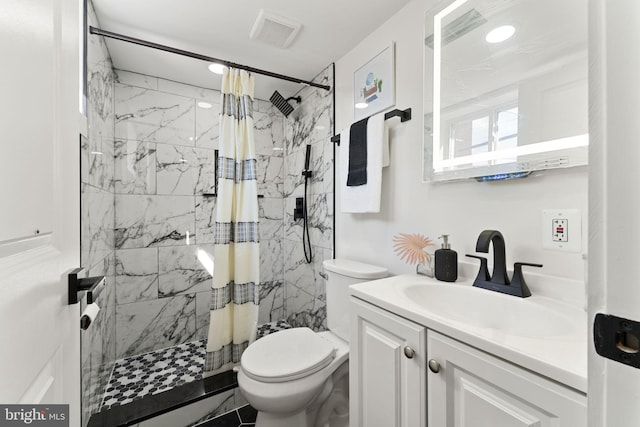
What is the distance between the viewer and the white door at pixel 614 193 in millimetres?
307

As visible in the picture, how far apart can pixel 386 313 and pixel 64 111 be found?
1.01m

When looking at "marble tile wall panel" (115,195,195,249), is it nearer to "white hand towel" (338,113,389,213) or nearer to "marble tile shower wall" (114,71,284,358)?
"marble tile shower wall" (114,71,284,358)

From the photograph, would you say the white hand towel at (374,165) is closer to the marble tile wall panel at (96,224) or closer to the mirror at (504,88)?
the mirror at (504,88)

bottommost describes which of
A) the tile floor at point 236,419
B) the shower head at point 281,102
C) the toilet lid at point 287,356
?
the tile floor at point 236,419

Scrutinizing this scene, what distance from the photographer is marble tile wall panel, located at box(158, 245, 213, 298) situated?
87.0 inches

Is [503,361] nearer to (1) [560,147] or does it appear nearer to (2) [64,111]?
(1) [560,147]

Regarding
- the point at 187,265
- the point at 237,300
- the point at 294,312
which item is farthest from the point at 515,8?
the point at 187,265

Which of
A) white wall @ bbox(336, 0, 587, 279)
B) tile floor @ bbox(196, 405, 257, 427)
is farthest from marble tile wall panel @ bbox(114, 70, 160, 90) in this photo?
tile floor @ bbox(196, 405, 257, 427)

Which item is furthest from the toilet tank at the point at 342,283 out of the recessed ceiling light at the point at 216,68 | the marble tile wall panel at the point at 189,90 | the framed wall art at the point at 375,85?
the marble tile wall panel at the point at 189,90

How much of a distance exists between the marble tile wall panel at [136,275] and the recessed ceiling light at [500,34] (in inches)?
100

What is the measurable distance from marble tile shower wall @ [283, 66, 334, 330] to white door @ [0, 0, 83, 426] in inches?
59.8

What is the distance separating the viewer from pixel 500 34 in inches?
40.6

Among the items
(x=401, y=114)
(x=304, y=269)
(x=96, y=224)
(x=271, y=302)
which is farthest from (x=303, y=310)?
(x=401, y=114)

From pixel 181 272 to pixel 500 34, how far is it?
2.58m
